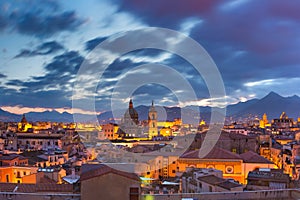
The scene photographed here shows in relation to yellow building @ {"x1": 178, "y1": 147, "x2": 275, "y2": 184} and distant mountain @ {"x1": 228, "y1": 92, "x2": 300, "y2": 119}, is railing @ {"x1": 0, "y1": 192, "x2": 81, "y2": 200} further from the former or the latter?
distant mountain @ {"x1": 228, "y1": 92, "x2": 300, "y2": 119}

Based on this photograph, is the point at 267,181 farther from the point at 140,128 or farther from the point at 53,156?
the point at 140,128

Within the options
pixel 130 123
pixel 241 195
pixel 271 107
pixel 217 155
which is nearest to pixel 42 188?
pixel 241 195

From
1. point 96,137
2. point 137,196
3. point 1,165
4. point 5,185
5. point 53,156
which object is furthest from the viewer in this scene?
point 96,137

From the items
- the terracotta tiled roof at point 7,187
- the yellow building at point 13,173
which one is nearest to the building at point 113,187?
the terracotta tiled roof at point 7,187

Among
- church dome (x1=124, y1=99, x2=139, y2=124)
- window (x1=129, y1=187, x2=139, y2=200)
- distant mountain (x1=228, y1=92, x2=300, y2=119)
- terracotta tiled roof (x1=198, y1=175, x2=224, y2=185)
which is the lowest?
terracotta tiled roof (x1=198, y1=175, x2=224, y2=185)

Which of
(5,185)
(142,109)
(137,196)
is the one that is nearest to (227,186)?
(137,196)

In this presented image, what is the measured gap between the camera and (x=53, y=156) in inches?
906

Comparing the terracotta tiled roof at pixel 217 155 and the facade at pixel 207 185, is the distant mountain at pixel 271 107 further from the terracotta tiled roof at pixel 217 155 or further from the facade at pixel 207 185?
the facade at pixel 207 185

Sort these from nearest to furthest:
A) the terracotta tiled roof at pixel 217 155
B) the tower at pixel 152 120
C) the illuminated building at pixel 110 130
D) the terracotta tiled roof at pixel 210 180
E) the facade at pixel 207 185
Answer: the facade at pixel 207 185, the terracotta tiled roof at pixel 210 180, the terracotta tiled roof at pixel 217 155, the tower at pixel 152 120, the illuminated building at pixel 110 130

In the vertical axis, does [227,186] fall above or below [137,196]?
below

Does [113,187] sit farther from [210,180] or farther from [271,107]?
[271,107]

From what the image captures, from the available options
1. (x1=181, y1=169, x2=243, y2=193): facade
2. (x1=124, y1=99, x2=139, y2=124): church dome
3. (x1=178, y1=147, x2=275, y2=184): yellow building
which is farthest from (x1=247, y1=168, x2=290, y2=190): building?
(x1=124, y1=99, x2=139, y2=124): church dome

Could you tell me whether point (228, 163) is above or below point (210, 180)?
below

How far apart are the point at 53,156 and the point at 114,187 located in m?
18.6
